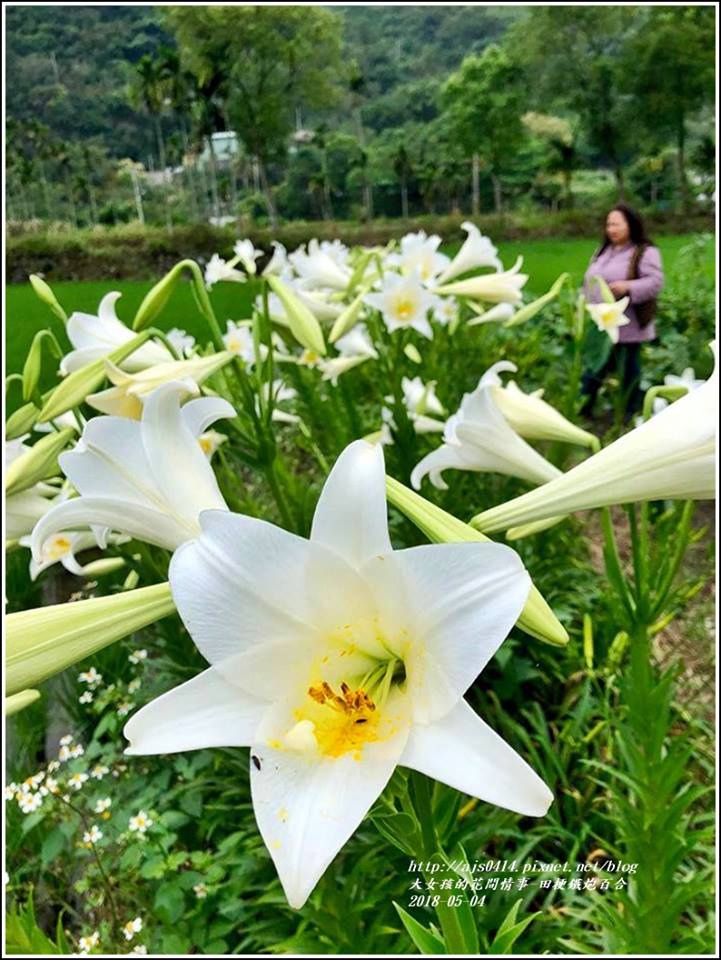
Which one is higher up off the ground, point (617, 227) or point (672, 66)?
point (672, 66)

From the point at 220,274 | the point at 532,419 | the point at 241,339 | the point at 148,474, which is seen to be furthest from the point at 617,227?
the point at 148,474

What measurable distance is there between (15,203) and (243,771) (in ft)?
3.15

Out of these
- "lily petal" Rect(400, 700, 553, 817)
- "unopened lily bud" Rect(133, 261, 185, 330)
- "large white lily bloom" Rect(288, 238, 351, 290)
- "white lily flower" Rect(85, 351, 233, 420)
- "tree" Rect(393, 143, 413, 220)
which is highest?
"tree" Rect(393, 143, 413, 220)

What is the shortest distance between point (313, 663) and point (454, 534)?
2.5 inches

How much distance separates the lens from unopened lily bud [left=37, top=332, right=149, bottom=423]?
46cm

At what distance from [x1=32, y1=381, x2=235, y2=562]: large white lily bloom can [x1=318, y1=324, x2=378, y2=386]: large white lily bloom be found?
664 mm

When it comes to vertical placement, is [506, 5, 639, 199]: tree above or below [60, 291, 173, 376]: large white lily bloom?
above

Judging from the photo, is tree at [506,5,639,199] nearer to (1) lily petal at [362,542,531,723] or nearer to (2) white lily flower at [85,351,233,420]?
(2) white lily flower at [85,351,233,420]

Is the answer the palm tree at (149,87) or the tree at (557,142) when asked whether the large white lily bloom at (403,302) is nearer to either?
the palm tree at (149,87)

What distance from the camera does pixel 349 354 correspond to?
1150 millimetres

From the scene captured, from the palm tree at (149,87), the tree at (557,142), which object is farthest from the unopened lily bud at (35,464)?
the tree at (557,142)

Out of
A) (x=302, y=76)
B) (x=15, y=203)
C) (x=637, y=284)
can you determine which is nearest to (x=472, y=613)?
(x=15, y=203)

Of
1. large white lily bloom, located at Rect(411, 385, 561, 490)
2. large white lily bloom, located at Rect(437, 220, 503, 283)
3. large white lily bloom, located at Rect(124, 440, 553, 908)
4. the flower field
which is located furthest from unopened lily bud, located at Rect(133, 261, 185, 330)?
large white lily bloom, located at Rect(437, 220, 503, 283)

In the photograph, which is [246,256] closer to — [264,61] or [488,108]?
[264,61]
